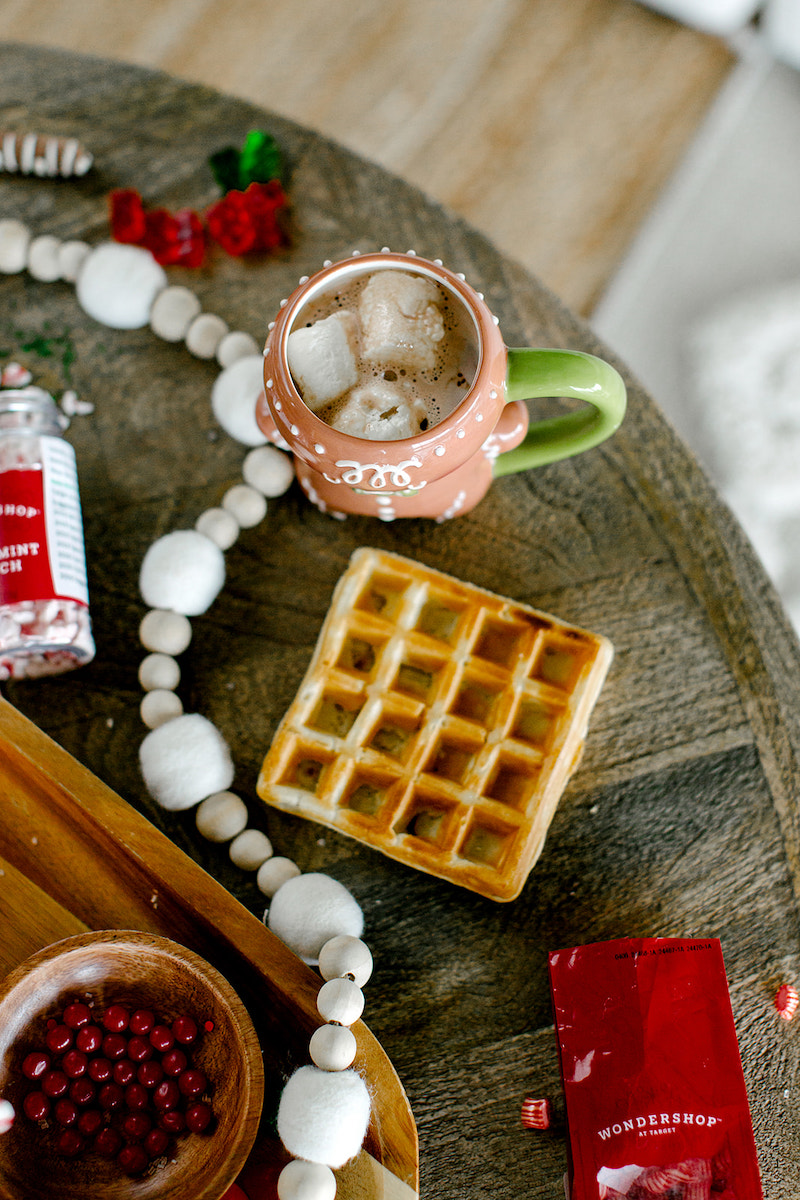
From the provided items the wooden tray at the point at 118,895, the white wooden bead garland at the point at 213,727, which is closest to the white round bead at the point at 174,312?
the white wooden bead garland at the point at 213,727

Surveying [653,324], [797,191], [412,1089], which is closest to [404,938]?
[412,1089]

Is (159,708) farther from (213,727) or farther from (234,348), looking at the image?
(234,348)

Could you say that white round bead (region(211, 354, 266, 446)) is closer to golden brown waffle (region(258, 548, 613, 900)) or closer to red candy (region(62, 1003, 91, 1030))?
golden brown waffle (region(258, 548, 613, 900))

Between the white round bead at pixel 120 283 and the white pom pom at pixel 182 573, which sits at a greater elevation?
the white round bead at pixel 120 283

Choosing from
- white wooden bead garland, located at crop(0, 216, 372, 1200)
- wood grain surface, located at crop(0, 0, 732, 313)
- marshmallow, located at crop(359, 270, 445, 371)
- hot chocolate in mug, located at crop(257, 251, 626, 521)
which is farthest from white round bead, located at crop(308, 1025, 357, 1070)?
wood grain surface, located at crop(0, 0, 732, 313)

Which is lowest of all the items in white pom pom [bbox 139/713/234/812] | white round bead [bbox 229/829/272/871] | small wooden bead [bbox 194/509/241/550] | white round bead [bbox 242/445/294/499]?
white round bead [bbox 229/829/272/871]

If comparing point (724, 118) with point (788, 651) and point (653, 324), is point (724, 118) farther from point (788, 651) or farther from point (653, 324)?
point (788, 651)

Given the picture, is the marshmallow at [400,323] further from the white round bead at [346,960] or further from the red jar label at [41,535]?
the white round bead at [346,960]
